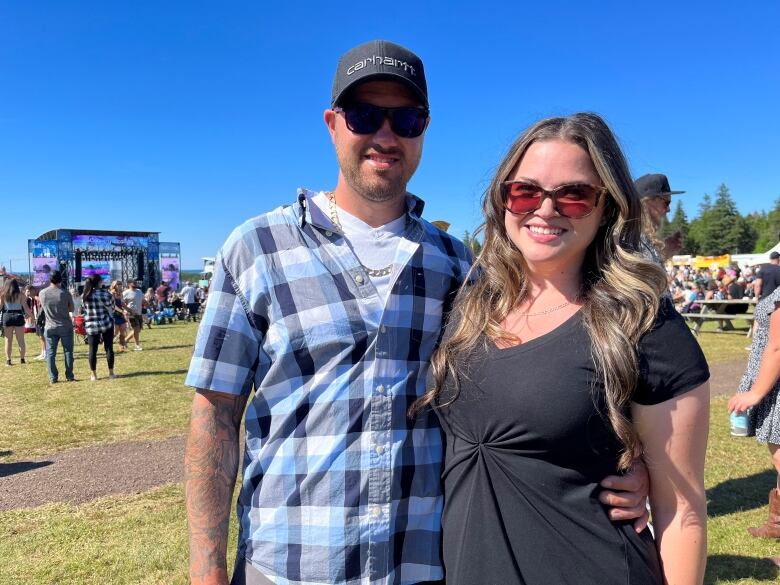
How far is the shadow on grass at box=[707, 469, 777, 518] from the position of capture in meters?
5.04

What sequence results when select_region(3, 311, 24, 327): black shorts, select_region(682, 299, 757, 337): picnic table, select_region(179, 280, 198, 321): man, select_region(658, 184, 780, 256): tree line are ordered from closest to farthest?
select_region(3, 311, 24, 327): black shorts < select_region(682, 299, 757, 337): picnic table < select_region(179, 280, 198, 321): man < select_region(658, 184, 780, 256): tree line

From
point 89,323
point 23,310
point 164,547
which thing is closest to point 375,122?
point 164,547

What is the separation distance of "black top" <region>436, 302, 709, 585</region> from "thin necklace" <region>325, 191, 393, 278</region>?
51 cm

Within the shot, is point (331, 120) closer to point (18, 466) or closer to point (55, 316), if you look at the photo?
point (18, 466)

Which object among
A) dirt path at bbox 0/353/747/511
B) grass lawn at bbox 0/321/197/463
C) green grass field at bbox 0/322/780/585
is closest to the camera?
green grass field at bbox 0/322/780/585

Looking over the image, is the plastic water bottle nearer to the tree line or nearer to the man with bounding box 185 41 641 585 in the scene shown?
the man with bounding box 185 41 641 585

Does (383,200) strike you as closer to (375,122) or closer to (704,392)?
(375,122)

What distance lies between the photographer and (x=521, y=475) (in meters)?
1.56

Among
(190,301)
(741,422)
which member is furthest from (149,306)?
(741,422)

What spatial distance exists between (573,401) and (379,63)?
3.97 feet

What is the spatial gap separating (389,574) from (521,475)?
1.63 feet

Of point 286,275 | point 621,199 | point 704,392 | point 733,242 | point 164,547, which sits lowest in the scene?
point 164,547

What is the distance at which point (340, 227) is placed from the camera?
188 cm

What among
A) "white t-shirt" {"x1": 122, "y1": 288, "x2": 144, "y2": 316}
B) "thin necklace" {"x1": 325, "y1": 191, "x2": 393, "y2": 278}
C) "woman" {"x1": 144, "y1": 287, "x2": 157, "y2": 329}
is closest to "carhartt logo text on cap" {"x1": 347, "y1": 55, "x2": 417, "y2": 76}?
"thin necklace" {"x1": 325, "y1": 191, "x2": 393, "y2": 278}
